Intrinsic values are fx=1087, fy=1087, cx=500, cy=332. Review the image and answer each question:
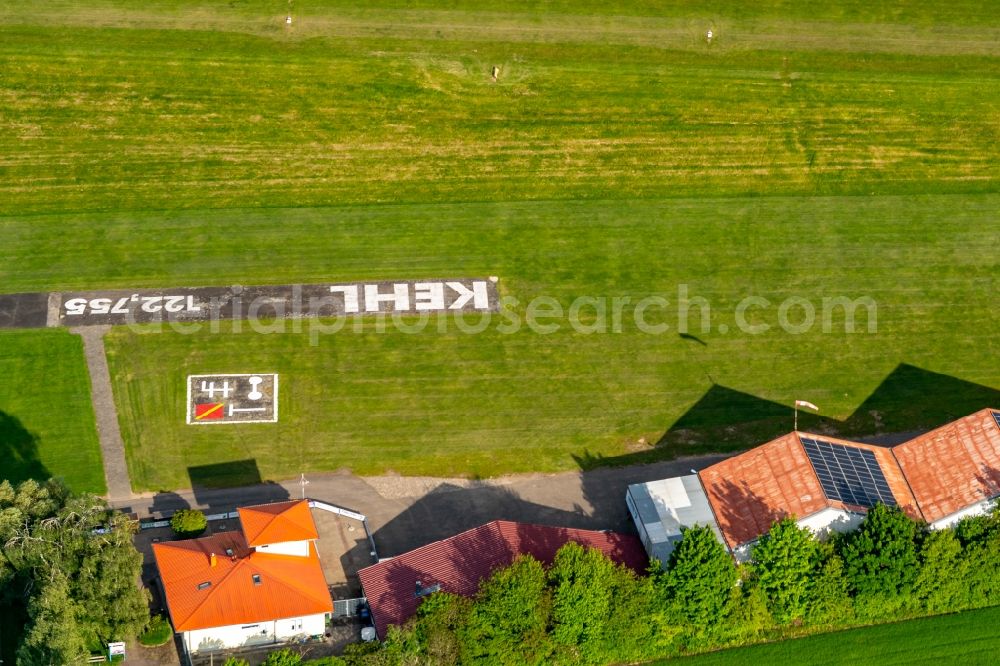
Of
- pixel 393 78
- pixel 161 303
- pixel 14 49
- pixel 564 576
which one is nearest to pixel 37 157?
pixel 14 49

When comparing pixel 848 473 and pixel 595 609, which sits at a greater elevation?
pixel 848 473

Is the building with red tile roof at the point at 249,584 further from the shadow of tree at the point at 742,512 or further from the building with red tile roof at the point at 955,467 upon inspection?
the building with red tile roof at the point at 955,467

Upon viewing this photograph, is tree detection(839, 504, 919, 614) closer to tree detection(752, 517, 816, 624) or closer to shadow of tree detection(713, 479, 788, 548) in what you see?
tree detection(752, 517, 816, 624)

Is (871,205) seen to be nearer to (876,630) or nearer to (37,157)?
(876,630)

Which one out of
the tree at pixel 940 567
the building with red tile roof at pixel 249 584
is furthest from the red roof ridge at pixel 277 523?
the tree at pixel 940 567

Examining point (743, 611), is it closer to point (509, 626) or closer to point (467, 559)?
point (509, 626)

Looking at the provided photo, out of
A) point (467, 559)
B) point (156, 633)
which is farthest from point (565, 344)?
point (156, 633)
